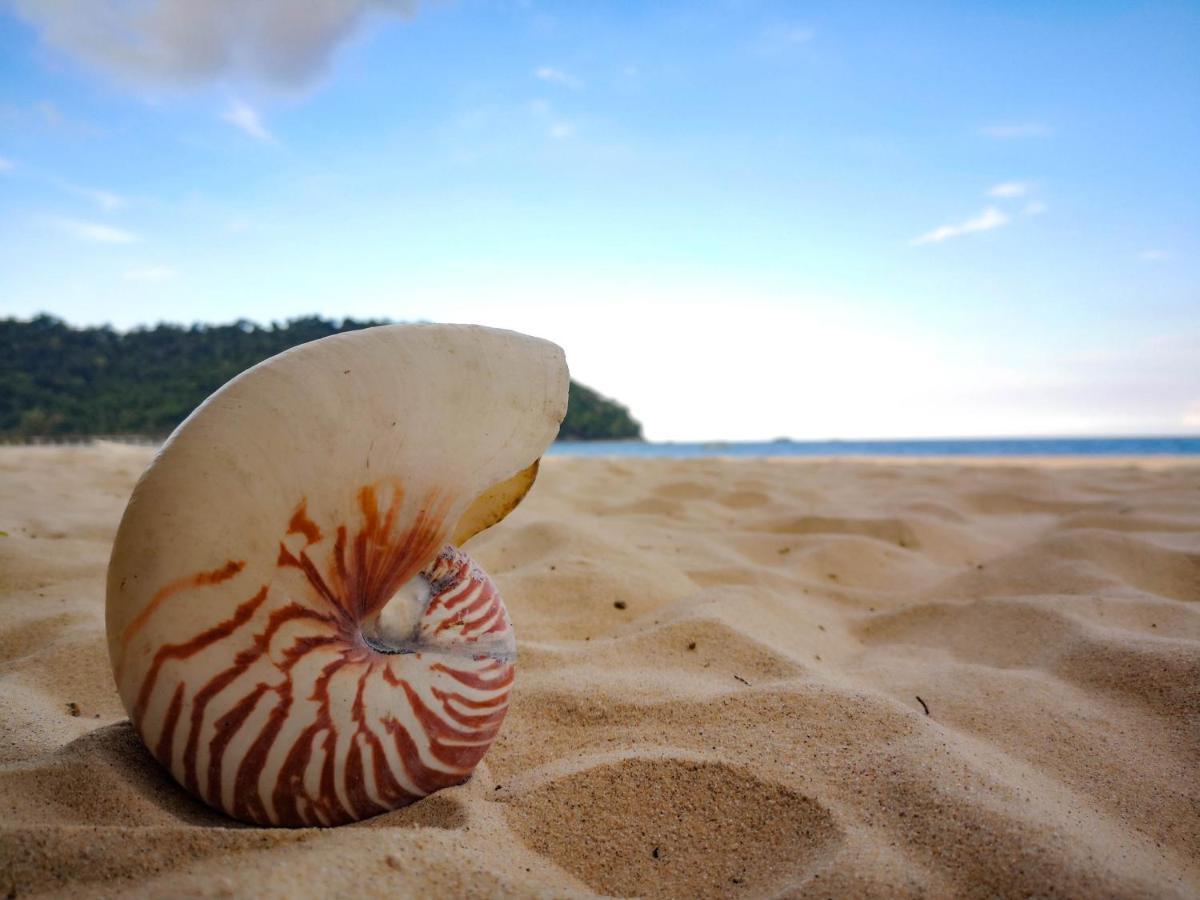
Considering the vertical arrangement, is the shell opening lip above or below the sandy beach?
above

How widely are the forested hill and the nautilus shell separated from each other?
979 inches

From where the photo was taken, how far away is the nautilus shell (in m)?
1.32

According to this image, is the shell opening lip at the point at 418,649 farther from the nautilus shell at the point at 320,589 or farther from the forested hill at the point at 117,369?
the forested hill at the point at 117,369

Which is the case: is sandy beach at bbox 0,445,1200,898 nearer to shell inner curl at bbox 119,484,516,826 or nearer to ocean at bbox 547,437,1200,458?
shell inner curl at bbox 119,484,516,826

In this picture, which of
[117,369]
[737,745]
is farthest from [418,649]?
[117,369]

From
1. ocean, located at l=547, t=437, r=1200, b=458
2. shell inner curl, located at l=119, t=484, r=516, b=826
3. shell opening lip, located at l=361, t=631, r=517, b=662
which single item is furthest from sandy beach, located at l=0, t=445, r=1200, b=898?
ocean, located at l=547, t=437, r=1200, b=458

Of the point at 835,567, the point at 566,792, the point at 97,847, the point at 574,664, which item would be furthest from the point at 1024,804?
the point at 835,567

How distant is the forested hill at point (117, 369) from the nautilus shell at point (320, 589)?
24.9 metres

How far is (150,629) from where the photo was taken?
1320 millimetres

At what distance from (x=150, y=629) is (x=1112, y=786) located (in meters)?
2.06

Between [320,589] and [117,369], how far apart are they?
125 ft

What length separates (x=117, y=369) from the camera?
33.0 metres

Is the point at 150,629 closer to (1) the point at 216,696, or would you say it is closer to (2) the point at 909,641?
(1) the point at 216,696

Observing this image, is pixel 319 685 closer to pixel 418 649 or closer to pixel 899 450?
pixel 418 649
